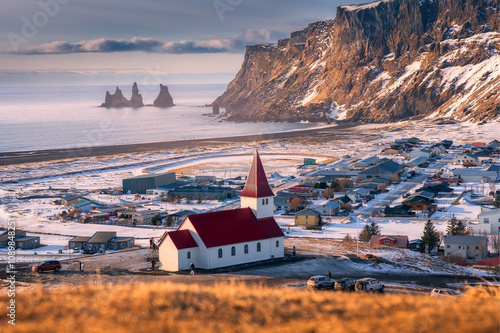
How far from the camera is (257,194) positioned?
3553 cm

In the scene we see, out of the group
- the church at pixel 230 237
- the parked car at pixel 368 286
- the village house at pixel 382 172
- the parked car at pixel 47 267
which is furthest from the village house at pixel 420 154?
the parked car at pixel 47 267

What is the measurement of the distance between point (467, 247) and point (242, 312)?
30371 mm

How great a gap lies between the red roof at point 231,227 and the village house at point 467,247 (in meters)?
14.0

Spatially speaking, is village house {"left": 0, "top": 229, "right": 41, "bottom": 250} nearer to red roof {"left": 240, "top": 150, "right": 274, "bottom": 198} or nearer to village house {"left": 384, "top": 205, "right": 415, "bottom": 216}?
red roof {"left": 240, "top": 150, "right": 274, "bottom": 198}

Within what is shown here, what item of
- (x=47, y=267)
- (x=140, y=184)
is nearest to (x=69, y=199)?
(x=140, y=184)

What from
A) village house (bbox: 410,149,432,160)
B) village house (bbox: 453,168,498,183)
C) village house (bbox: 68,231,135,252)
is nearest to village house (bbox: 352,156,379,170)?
village house (bbox: 410,149,432,160)

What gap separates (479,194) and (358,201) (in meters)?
14.0

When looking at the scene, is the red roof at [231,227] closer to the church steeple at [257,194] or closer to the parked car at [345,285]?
the church steeple at [257,194]

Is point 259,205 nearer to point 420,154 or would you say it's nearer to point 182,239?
point 182,239

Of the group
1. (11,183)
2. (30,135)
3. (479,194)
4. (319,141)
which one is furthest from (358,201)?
(30,135)

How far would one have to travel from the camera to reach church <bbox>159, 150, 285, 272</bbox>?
3269 cm

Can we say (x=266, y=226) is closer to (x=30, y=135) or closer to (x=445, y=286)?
(x=445, y=286)

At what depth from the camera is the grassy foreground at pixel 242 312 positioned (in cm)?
1386

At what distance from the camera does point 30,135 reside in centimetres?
17888
